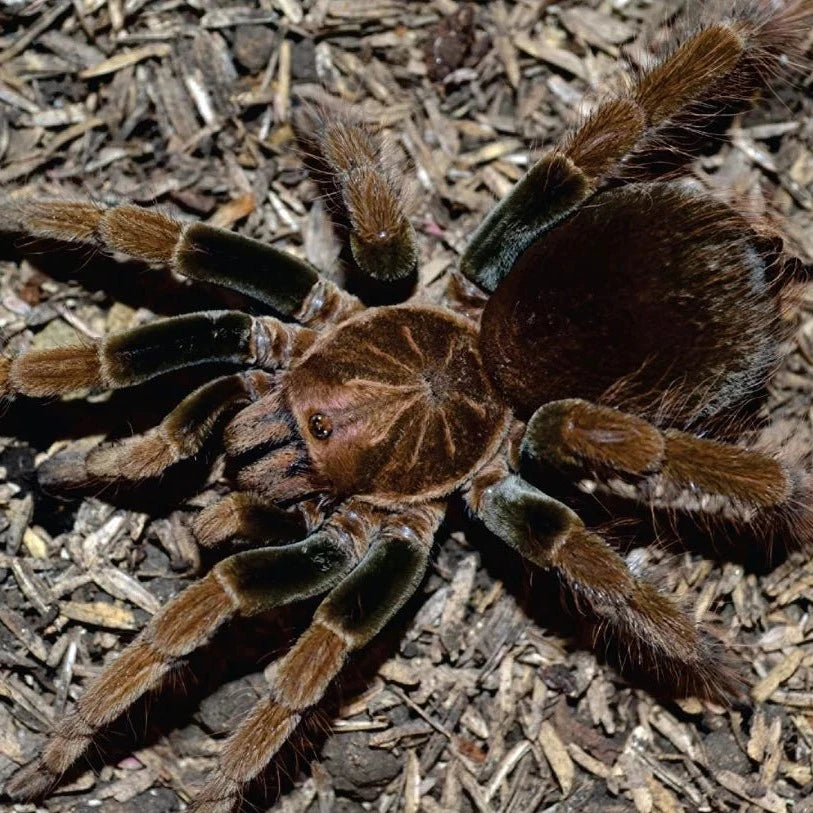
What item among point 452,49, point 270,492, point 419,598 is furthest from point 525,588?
point 452,49

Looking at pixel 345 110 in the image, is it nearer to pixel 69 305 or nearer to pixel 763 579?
pixel 69 305

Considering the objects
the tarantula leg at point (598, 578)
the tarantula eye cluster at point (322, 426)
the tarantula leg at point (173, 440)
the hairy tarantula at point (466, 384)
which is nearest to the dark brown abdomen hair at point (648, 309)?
the hairy tarantula at point (466, 384)

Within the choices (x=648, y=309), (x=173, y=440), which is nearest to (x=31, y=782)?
(x=173, y=440)

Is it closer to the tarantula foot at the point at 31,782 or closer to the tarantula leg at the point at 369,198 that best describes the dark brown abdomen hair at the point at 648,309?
the tarantula leg at the point at 369,198

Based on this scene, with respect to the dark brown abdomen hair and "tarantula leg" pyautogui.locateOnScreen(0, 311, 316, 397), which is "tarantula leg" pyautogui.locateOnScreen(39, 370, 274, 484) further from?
the dark brown abdomen hair

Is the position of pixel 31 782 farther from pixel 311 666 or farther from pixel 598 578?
pixel 598 578
